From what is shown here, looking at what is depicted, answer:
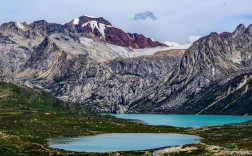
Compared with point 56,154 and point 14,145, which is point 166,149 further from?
point 14,145

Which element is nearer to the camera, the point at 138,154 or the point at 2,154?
the point at 2,154

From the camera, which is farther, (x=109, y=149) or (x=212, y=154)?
(x=109, y=149)

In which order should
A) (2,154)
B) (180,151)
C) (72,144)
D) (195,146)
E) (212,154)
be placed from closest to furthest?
(2,154) → (212,154) → (180,151) → (195,146) → (72,144)

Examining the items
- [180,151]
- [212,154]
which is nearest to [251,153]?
[212,154]

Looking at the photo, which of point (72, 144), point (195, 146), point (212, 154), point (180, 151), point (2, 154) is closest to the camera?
point (2, 154)

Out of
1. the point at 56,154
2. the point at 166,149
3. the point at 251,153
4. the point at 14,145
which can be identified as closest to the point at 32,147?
the point at 14,145

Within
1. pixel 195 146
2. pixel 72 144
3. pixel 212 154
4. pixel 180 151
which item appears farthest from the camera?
pixel 72 144

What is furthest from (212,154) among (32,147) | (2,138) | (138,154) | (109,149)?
(2,138)

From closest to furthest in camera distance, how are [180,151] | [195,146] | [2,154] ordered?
1. [2,154]
2. [180,151]
3. [195,146]

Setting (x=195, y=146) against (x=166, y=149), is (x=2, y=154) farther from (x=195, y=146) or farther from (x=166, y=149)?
(x=195, y=146)
